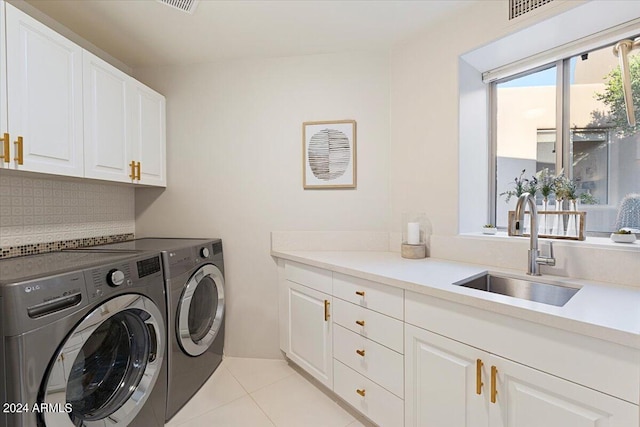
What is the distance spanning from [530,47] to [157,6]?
2124 mm

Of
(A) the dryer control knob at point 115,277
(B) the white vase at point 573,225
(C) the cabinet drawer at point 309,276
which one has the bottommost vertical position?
(C) the cabinet drawer at point 309,276

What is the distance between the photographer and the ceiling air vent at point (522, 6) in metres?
1.47

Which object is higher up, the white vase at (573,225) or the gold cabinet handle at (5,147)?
the gold cabinet handle at (5,147)

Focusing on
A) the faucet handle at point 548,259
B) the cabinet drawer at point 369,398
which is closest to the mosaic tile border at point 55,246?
the cabinet drawer at point 369,398

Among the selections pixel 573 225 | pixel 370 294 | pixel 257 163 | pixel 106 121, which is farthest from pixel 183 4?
pixel 573 225

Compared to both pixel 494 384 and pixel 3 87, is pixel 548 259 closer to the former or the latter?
pixel 494 384

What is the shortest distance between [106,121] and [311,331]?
1807 millimetres

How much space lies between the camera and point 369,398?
1.57m

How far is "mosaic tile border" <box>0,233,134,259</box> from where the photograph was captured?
1.58 metres

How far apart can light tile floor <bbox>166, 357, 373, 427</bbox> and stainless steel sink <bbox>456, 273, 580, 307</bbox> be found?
99cm

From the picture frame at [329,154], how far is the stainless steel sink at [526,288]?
109cm

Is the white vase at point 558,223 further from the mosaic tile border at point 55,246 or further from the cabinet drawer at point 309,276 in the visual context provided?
the mosaic tile border at point 55,246

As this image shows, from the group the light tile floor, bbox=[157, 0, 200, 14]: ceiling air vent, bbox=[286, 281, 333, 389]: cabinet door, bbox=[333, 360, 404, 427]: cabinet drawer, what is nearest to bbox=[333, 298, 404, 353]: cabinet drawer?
bbox=[286, 281, 333, 389]: cabinet door

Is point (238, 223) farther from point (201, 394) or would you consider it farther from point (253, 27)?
point (253, 27)
